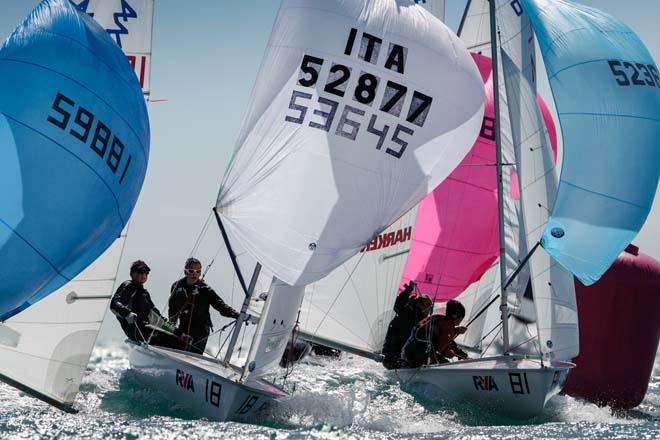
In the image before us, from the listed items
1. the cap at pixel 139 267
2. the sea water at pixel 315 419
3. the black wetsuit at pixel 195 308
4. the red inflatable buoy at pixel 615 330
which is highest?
the red inflatable buoy at pixel 615 330

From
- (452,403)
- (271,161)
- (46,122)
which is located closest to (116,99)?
(46,122)

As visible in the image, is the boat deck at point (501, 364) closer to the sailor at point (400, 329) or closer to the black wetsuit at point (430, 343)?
the black wetsuit at point (430, 343)

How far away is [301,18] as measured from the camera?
30.7 ft

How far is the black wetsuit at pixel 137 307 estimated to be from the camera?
32.9ft

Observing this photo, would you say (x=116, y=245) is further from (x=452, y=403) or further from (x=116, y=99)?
(x=452, y=403)

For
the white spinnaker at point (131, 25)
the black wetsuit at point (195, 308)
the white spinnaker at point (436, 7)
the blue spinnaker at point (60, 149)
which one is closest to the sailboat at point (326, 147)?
the black wetsuit at point (195, 308)

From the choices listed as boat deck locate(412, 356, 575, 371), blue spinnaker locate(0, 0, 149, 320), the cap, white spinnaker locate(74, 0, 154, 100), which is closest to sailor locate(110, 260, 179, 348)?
the cap

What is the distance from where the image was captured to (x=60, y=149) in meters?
7.29

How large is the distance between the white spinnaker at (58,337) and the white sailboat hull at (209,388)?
2.13 feet

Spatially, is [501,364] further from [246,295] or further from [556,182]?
[246,295]

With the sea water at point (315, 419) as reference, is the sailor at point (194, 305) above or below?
above

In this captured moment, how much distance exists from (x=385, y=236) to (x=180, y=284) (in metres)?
3.25

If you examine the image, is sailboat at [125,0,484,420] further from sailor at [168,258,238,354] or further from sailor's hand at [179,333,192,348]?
sailor at [168,258,238,354]

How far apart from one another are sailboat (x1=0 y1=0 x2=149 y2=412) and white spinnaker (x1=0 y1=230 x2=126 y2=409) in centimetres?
107
